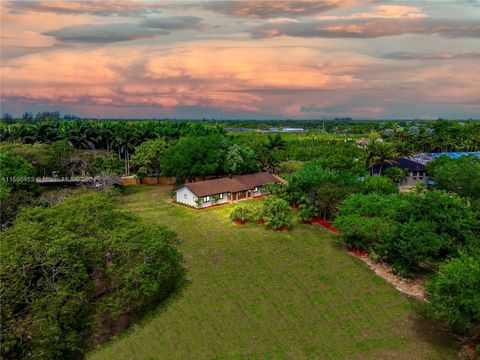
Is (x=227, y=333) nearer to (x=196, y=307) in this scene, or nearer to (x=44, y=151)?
(x=196, y=307)

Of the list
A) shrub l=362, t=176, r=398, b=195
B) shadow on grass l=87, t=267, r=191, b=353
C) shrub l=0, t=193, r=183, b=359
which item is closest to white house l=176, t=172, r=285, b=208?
shrub l=362, t=176, r=398, b=195

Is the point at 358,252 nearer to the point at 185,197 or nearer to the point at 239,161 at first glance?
the point at 185,197

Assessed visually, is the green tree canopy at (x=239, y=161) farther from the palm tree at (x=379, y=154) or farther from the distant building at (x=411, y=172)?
the distant building at (x=411, y=172)

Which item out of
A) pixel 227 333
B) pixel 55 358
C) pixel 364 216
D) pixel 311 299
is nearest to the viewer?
pixel 55 358

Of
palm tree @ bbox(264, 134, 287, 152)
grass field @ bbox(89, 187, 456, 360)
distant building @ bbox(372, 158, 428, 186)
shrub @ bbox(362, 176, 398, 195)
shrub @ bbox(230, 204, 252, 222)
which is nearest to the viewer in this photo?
grass field @ bbox(89, 187, 456, 360)

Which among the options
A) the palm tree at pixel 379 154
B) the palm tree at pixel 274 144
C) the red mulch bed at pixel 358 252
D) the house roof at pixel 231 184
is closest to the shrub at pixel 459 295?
the red mulch bed at pixel 358 252

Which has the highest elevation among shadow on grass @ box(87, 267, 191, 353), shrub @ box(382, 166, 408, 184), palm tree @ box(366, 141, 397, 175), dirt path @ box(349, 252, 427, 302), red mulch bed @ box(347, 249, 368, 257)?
palm tree @ box(366, 141, 397, 175)

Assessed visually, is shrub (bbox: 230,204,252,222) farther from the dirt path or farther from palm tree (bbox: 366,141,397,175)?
palm tree (bbox: 366,141,397,175)

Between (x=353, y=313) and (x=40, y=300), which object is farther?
(x=353, y=313)

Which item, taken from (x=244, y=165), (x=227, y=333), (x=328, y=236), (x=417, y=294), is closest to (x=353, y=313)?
(x=417, y=294)
